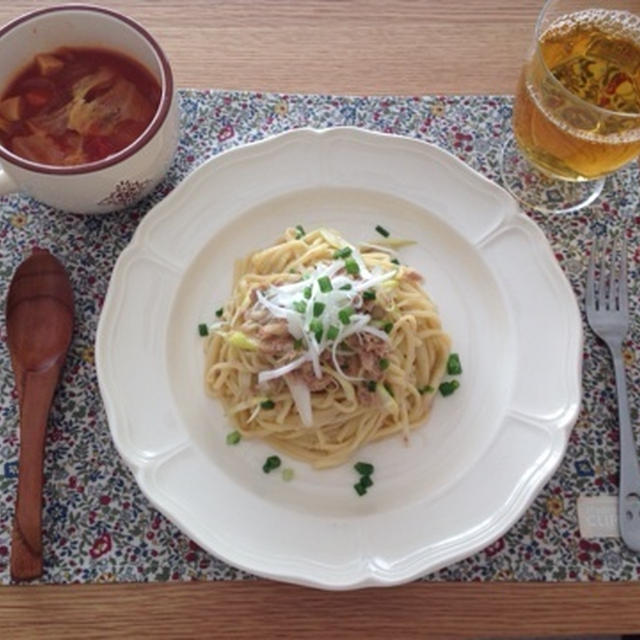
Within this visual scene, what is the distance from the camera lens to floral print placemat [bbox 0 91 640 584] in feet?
4.66

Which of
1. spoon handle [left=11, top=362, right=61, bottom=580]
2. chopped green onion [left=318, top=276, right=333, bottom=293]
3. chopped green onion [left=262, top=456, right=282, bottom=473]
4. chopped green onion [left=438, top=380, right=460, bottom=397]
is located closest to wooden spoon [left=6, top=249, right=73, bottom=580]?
spoon handle [left=11, top=362, right=61, bottom=580]

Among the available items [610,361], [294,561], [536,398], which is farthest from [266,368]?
[610,361]

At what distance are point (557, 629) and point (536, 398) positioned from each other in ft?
1.40

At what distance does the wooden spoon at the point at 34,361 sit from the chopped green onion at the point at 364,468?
0.61 metres

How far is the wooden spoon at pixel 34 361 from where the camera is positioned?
1.40 metres

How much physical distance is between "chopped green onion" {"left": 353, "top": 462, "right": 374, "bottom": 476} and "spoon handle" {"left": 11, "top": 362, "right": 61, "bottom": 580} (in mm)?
610

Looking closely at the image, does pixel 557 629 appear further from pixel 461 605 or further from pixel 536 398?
pixel 536 398

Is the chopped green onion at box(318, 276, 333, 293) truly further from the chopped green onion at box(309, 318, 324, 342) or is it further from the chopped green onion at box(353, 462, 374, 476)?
the chopped green onion at box(353, 462, 374, 476)

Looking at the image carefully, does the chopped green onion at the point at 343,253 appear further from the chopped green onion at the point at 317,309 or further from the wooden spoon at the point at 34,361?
the wooden spoon at the point at 34,361

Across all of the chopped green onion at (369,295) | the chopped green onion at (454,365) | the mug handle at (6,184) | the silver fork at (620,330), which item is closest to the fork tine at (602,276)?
the silver fork at (620,330)

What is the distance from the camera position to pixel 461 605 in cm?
139

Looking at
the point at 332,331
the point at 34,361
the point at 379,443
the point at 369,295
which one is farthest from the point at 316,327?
the point at 34,361

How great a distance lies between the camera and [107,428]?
152cm


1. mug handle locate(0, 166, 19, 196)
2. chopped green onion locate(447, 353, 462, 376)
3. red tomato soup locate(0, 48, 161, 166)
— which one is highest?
red tomato soup locate(0, 48, 161, 166)
